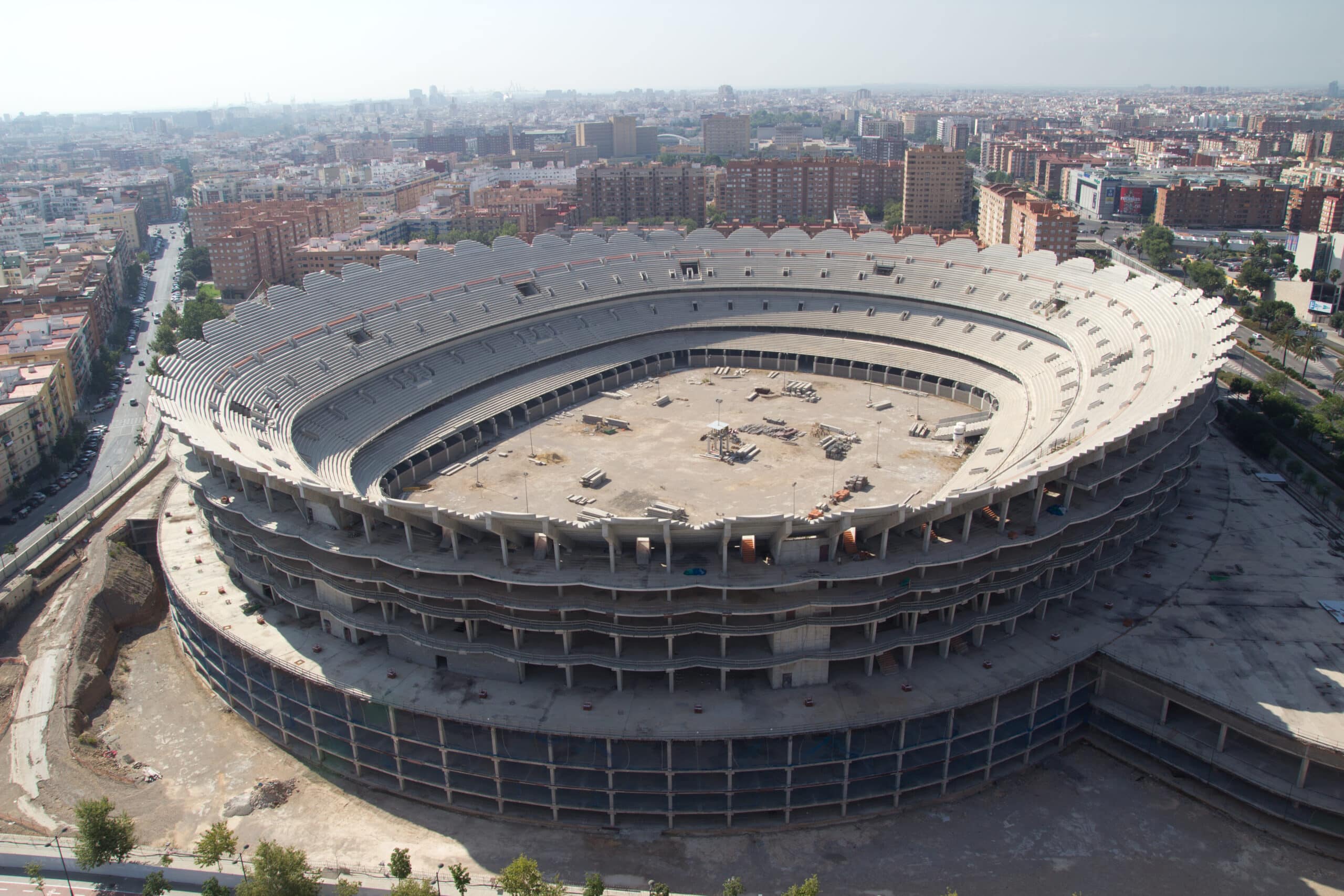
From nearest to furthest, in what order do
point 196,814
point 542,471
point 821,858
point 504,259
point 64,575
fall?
point 821,858
point 196,814
point 64,575
point 542,471
point 504,259

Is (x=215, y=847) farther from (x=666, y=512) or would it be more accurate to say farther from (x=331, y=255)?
(x=331, y=255)

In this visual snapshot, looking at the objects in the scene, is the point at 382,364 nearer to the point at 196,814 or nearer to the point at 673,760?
the point at 196,814

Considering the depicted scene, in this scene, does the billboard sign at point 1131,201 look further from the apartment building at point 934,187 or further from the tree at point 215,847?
the tree at point 215,847

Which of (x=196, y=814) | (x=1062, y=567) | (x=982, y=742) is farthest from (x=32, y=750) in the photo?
(x=1062, y=567)

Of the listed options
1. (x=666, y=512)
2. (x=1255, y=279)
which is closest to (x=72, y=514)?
(x=666, y=512)

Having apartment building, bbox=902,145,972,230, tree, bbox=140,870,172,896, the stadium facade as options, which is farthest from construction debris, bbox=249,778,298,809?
apartment building, bbox=902,145,972,230

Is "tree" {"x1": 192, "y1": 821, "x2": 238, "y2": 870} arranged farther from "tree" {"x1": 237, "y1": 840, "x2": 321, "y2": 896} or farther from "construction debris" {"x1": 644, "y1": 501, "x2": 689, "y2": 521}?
"construction debris" {"x1": 644, "y1": 501, "x2": 689, "y2": 521}
